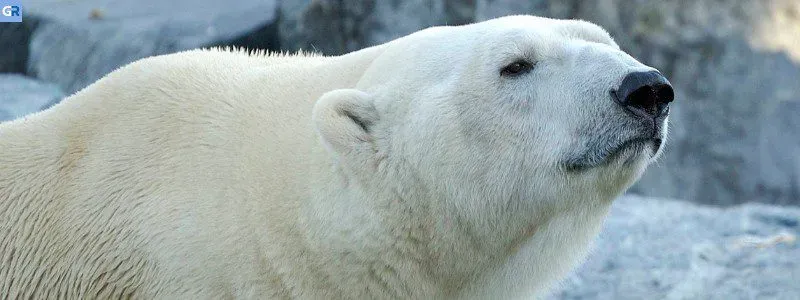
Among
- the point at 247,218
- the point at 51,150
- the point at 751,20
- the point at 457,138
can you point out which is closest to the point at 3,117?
the point at 51,150

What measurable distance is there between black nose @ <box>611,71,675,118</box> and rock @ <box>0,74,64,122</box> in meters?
3.84

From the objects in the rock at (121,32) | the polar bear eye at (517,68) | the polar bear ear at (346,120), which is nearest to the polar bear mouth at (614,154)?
the polar bear eye at (517,68)

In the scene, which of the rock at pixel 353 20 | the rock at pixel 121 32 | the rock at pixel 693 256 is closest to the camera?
the rock at pixel 693 256

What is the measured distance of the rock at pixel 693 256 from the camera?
4.99 m

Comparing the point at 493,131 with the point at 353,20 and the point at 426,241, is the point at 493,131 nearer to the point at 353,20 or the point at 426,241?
the point at 426,241

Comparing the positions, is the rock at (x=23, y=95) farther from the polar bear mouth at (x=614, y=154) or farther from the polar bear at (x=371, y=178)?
the polar bear mouth at (x=614, y=154)

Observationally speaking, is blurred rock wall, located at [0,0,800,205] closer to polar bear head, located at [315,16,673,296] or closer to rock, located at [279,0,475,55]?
rock, located at [279,0,475,55]

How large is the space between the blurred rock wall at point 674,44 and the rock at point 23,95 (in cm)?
33

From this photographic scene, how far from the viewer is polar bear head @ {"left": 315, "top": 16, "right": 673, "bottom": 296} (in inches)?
114

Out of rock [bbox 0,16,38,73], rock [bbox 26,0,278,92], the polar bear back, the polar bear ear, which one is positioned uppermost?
the polar bear ear

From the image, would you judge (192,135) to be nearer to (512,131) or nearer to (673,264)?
(512,131)

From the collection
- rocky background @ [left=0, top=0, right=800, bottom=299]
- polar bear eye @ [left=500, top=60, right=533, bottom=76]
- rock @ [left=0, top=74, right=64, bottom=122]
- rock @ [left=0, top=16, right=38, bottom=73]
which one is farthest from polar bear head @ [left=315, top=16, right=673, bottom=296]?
rock @ [left=0, top=16, right=38, bottom=73]

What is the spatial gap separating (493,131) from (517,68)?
→ 0.59 feet

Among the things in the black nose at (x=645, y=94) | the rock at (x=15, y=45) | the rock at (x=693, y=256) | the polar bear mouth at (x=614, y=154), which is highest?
the black nose at (x=645, y=94)
